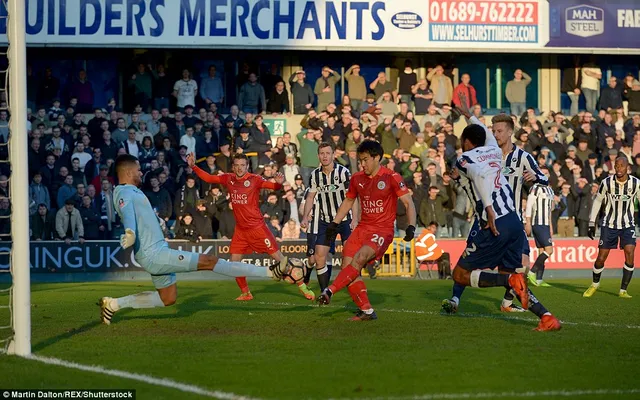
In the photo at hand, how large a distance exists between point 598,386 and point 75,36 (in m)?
23.6

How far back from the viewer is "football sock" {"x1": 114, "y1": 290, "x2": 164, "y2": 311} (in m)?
12.8

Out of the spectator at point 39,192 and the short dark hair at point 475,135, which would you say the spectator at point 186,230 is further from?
the short dark hair at point 475,135

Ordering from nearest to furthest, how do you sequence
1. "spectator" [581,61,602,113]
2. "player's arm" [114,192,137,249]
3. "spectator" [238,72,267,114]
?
"player's arm" [114,192,137,249]
"spectator" [238,72,267,114]
"spectator" [581,61,602,113]

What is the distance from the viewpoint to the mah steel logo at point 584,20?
105ft

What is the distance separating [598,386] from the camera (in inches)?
342

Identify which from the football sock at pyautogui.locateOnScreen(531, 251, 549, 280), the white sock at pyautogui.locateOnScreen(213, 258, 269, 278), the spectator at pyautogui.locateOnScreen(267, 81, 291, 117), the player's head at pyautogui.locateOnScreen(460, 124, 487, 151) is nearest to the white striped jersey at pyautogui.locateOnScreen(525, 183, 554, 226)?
the football sock at pyautogui.locateOnScreen(531, 251, 549, 280)

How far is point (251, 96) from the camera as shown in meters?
30.2

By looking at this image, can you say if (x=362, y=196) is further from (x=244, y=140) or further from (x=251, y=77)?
(x=251, y=77)

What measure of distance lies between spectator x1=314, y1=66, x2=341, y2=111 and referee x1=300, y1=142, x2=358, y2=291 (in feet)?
44.7

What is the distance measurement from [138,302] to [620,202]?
9.50 m

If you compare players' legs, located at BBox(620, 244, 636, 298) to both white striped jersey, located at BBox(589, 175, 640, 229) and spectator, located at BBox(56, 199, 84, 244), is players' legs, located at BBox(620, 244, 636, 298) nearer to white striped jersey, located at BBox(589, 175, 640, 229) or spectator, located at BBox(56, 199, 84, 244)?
white striped jersey, located at BBox(589, 175, 640, 229)

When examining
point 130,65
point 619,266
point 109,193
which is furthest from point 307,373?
point 130,65

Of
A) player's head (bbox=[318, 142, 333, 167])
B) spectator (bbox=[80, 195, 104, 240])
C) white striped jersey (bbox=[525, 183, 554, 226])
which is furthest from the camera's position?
spectator (bbox=[80, 195, 104, 240])

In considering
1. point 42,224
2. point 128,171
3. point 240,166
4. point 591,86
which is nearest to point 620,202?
point 240,166
